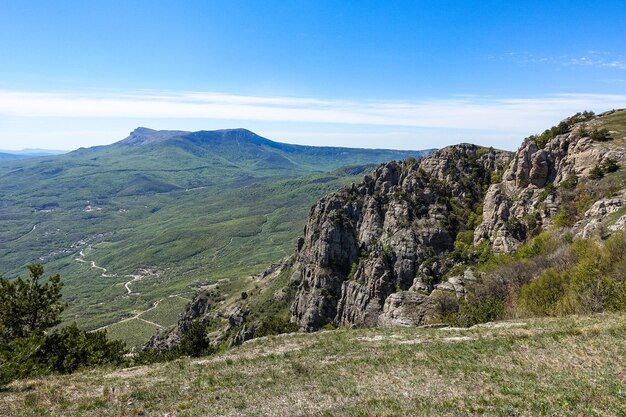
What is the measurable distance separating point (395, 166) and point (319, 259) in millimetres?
45309

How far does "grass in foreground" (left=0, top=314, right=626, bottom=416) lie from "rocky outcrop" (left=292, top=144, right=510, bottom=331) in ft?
192

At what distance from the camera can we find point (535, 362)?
27.4 meters

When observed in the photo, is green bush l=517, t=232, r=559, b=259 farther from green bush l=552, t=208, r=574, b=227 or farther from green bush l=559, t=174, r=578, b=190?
green bush l=559, t=174, r=578, b=190

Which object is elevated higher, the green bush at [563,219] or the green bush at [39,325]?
the green bush at [563,219]

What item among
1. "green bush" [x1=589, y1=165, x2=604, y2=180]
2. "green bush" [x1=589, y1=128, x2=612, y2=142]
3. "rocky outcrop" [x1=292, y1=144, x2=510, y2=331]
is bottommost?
"rocky outcrop" [x1=292, y1=144, x2=510, y2=331]

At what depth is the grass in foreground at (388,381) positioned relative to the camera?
73.7ft

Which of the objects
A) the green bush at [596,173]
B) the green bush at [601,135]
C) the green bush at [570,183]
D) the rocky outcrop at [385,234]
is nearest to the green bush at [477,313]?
the rocky outcrop at [385,234]

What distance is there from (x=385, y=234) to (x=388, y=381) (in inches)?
3773

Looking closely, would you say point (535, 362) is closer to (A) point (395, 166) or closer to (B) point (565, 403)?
(B) point (565, 403)

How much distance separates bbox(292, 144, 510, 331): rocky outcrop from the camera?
336 feet

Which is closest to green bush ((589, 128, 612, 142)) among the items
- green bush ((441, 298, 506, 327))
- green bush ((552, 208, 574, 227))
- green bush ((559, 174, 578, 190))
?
green bush ((559, 174, 578, 190))

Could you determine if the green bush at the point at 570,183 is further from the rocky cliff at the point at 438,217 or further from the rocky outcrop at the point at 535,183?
the rocky cliff at the point at 438,217

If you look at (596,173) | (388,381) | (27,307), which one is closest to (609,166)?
(596,173)

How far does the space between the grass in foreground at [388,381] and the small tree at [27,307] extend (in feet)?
46.3
